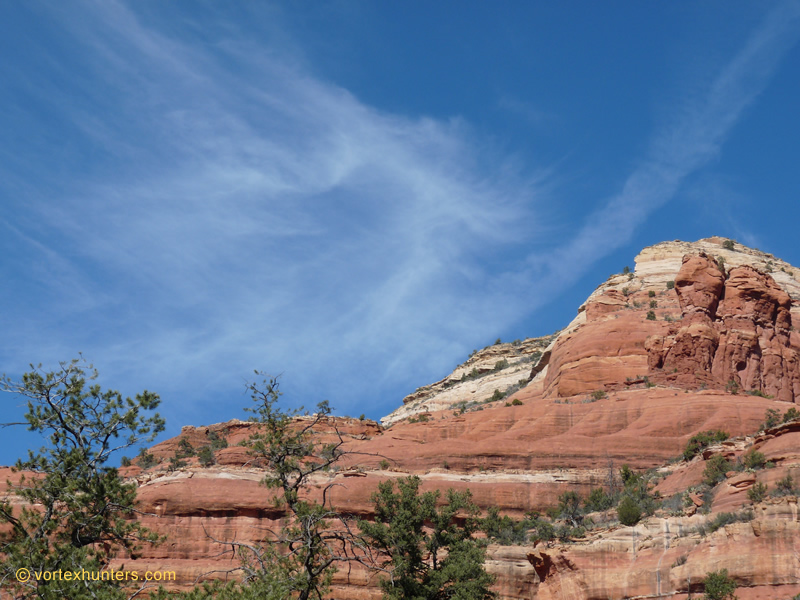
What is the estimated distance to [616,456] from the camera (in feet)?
162

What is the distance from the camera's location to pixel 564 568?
35656 mm

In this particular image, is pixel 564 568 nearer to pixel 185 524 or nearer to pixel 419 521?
pixel 419 521

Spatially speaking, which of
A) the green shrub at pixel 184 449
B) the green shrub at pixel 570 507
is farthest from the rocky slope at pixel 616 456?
the green shrub at pixel 184 449

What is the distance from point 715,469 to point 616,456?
31.9 ft

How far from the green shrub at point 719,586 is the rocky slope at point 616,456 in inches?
17.9

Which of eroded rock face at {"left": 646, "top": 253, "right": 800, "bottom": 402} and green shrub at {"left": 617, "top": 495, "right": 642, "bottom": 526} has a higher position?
eroded rock face at {"left": 646, "top": 253, "right": 800, "bottom": 402}

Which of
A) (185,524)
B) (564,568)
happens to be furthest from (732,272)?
(185,524)

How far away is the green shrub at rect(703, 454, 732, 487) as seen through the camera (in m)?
39.1

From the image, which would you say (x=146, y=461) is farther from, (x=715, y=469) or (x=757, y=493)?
(x=757, y=493)

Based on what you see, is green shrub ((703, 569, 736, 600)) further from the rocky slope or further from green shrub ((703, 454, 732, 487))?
green shrub ((703, 454, 732, 487))

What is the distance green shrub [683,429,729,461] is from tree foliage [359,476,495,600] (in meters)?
15.2

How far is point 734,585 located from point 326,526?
16.6 meters

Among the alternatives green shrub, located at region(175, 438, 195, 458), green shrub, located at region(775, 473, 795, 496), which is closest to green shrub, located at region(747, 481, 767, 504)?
green shrub, located at region(775, 473, 795, 496)

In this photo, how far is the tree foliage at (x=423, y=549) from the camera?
107 feet
